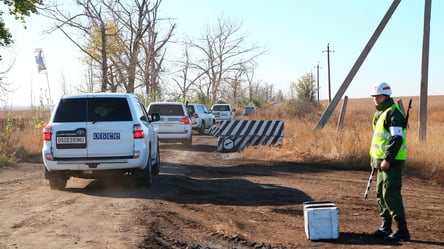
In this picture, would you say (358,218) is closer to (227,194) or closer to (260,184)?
(227,194)

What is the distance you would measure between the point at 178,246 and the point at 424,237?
123 inches

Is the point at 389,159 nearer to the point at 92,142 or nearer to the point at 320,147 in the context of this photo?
the point at 92,142

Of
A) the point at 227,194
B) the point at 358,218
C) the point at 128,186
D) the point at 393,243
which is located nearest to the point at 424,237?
the point at 393,243

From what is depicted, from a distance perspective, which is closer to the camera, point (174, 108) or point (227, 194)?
point (227, 194)

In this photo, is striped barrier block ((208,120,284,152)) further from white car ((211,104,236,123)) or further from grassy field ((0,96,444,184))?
white car ((211,104,236,123))

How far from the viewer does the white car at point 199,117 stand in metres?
31.1

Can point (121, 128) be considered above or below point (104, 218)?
above

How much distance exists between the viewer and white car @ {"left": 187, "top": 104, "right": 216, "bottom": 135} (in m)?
31.1

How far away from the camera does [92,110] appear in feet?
35.5

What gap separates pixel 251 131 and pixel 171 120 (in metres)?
3.69

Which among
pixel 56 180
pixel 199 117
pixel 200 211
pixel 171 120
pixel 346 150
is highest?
pixel 171 120

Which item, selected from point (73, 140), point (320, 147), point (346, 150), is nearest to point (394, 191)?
point (73, 140)

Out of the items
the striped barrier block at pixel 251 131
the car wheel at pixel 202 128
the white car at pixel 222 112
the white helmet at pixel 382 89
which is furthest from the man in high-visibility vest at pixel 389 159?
the white car at pixel 222 112

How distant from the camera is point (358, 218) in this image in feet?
28.3
